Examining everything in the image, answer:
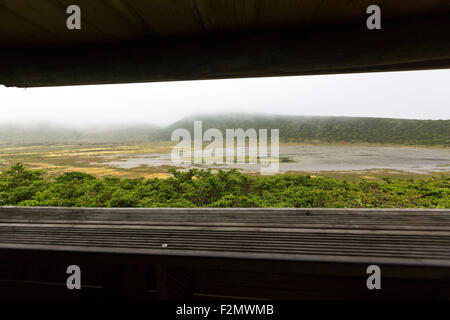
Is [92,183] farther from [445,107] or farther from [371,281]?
[445,107]

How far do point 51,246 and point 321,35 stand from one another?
69.4 inches

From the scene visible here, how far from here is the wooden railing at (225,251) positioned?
0.99 meters

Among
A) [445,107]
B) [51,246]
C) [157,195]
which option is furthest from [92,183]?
[445,107]

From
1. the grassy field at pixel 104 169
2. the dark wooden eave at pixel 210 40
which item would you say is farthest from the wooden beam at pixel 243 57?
the grassy field at pixel 104 169

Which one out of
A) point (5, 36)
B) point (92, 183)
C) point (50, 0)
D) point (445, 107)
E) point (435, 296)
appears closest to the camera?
point (50, 0)

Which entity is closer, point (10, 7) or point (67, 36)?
point (10, 7)

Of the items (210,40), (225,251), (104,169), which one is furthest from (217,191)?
(104,169)

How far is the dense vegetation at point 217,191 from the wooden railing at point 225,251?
5798mm

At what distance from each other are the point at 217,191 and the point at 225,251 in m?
7.63

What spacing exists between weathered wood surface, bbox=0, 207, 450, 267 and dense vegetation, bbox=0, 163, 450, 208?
5.88 metres

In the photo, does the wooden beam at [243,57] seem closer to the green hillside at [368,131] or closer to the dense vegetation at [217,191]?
the dense vegetation at [217,191]

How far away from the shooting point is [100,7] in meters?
0.93

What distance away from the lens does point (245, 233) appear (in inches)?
48.8

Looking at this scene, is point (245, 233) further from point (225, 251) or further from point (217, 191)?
point (217, 191)
